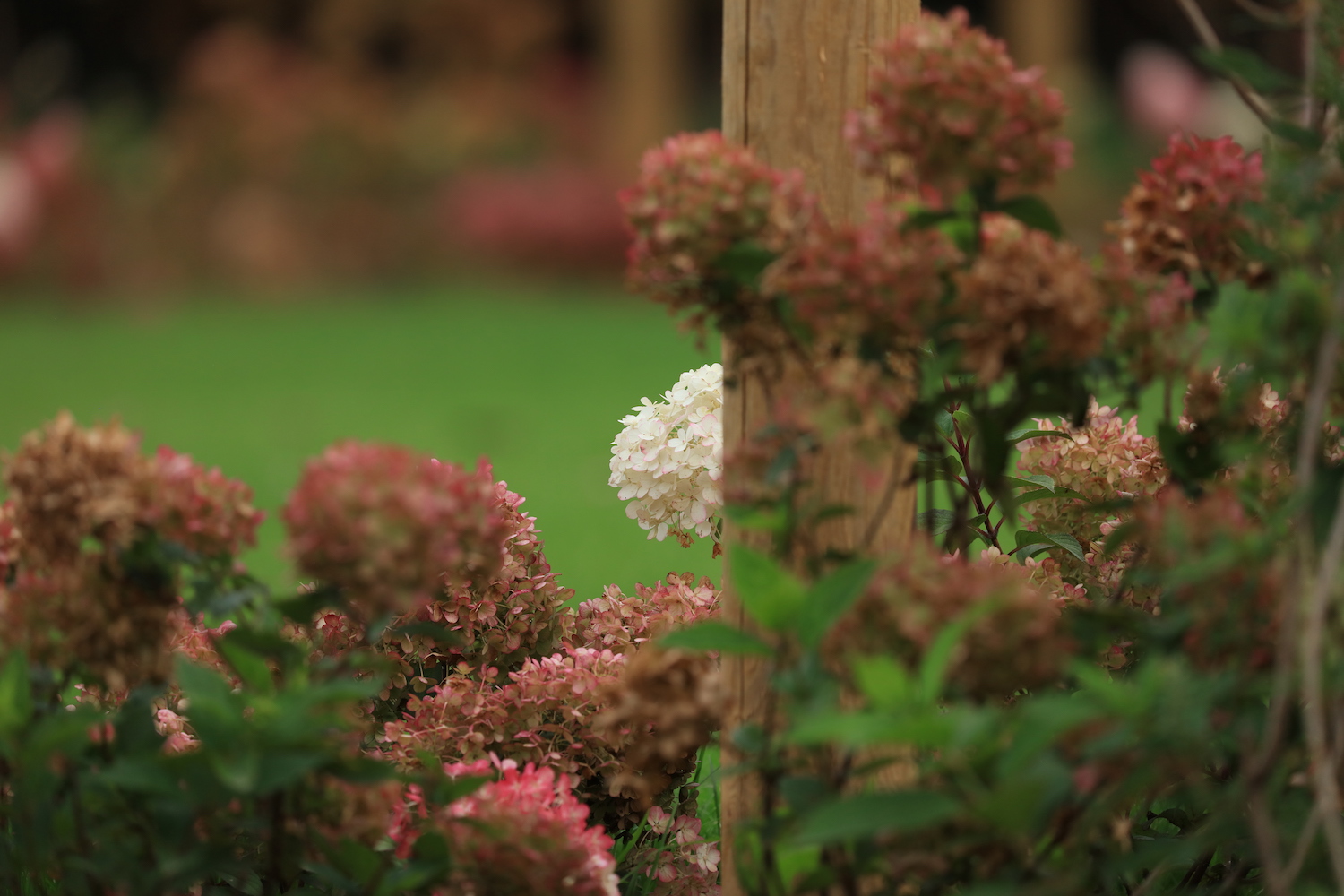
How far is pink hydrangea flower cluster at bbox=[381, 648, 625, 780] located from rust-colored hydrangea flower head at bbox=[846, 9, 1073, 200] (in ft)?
2.54

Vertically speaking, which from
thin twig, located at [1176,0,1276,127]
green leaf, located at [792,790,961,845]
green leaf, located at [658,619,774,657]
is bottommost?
green leaf, located at [792,790,961,845]

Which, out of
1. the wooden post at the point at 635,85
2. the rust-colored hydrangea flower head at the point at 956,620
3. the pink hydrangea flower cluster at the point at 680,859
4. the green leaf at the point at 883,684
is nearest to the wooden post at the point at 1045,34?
the wooden post at the point at 635,85

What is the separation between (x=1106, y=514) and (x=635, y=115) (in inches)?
358

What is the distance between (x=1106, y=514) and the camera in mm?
1965

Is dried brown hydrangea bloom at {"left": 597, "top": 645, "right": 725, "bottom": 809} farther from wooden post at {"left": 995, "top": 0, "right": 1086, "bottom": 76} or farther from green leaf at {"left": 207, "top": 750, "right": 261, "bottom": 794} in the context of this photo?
wooden post at {"left": 995, "top": 0, "right": 1086, "bottom": 76}

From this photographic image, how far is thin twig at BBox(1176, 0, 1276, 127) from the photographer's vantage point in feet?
4.48

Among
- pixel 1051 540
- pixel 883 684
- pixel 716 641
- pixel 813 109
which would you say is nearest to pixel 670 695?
pixel 716 641

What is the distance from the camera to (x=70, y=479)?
51.7 inches

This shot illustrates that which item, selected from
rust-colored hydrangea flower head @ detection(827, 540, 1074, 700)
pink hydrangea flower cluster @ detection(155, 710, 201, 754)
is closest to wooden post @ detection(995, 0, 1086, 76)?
pink hydrangea flower cluster @ detection(155, 710, 201, 754)

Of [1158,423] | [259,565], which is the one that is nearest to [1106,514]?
[1158,423]

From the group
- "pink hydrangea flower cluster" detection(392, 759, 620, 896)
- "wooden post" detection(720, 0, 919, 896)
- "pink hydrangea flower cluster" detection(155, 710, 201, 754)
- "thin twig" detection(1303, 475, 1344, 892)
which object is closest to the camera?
"thin twig" detection(1303, 475, 1344, 892)

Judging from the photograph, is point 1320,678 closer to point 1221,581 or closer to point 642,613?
point 1221,581

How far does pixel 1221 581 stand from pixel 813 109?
66 cm

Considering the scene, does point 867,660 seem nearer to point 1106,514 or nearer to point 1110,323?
point 1110,323
